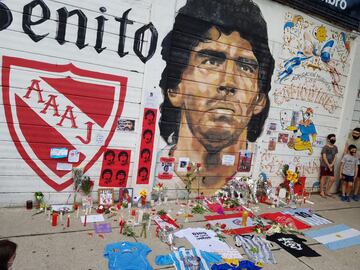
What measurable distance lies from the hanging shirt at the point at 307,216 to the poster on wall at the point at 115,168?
352 cm

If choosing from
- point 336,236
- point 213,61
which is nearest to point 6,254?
point 213,61

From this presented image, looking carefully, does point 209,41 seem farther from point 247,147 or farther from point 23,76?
point 23,76

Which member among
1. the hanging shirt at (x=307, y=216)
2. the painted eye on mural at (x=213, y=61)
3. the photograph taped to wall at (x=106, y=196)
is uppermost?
the painted eye on mural at (x=213, y=61)

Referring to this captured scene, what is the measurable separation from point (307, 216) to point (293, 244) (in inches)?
66.5

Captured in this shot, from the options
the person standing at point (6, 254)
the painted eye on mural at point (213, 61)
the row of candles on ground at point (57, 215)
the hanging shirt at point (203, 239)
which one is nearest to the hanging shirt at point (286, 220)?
the hanging shirt at point (203, 239)

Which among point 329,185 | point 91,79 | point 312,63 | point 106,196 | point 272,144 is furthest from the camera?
A: point 329,185

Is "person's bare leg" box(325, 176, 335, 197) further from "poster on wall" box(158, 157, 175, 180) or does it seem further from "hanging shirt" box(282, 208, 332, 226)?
"poster on wall" box(158, 157, 175, 180)

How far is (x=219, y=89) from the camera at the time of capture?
647 cm

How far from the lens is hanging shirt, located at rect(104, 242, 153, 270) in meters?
3.79

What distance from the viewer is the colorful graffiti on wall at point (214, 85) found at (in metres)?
5.95

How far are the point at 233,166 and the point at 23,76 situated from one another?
15.0ft

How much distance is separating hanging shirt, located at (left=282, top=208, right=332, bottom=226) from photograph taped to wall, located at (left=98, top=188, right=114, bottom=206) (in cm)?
366

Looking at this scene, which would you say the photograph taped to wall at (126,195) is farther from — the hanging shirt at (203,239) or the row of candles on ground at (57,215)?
the hanging shirt at (203,239)

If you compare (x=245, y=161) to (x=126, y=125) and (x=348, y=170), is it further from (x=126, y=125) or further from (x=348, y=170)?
(x=348, y=170)
